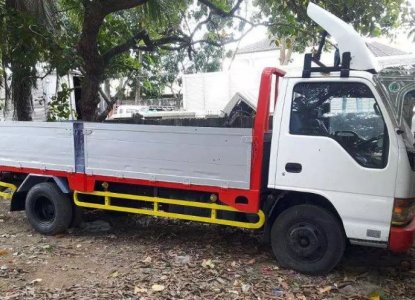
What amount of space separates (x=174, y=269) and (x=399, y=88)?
2896 millimetres

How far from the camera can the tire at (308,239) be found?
4184 millimetres

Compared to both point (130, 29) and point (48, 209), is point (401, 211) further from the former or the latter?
point (130, 29)

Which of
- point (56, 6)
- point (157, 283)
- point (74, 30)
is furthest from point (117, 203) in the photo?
point (74, 30)

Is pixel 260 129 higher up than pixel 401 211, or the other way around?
pixel 260 129

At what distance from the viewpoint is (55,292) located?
404 cm

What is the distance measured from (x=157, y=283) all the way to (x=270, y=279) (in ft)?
3.68

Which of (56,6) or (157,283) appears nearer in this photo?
(157,283)

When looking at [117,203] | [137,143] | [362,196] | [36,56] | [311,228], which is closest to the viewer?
[362,196]

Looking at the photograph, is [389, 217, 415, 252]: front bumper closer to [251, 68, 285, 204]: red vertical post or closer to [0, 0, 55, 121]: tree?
[251, 68, 285, 204]: red vertical post

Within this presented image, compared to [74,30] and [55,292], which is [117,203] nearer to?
[55,292]

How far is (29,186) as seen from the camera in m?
5.88

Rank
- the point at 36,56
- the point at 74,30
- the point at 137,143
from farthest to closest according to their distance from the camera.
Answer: the point at 74,30 → the point at 36,56 → the point at 137,143

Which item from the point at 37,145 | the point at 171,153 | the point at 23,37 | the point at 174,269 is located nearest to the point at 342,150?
the point at 171,153

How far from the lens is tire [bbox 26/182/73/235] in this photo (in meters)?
5.61
